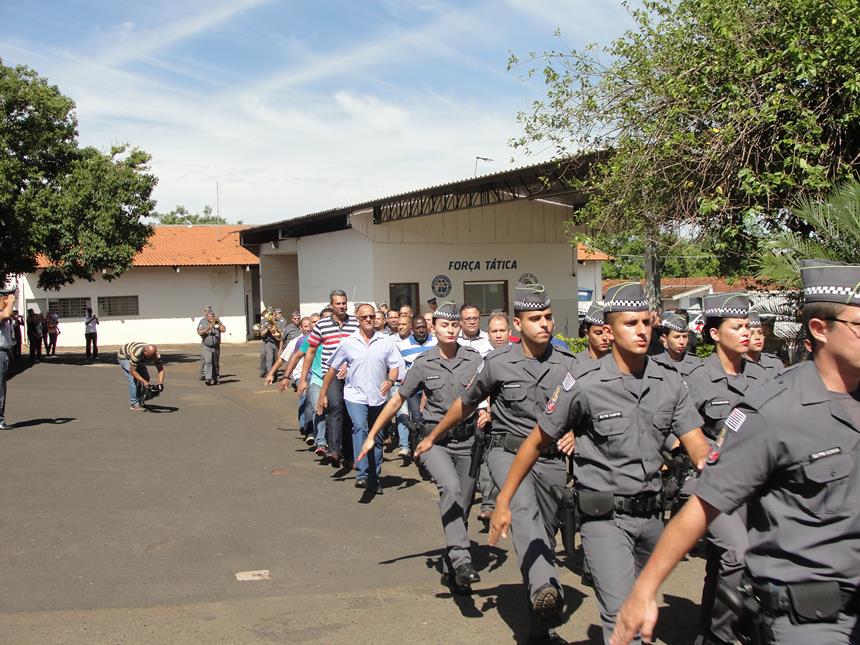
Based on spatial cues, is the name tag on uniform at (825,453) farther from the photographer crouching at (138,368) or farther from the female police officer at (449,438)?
the photographer crouching at (138,368)

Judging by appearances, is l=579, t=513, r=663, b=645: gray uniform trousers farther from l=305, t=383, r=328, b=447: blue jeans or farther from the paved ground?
l=305, t=383, r=328, b=447: blue jeans

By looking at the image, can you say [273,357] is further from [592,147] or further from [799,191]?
[799,191]

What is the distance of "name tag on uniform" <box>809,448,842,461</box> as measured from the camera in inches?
106

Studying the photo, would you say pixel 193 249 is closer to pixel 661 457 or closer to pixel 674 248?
pixel 674 248

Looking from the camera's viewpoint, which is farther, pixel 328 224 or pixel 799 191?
pixel 328 224

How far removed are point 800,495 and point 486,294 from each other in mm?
27446

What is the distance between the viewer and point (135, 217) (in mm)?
29969

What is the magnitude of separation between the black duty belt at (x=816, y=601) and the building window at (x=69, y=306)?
136 ft

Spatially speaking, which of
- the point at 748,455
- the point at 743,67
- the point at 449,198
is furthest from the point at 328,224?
the point at 748,455

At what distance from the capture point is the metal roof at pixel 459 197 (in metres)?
22.0

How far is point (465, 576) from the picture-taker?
580 cm

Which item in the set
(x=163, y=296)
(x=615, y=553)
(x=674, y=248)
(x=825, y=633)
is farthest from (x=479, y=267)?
(x=825, y=633)

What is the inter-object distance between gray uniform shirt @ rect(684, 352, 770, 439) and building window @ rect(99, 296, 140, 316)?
3893 cm

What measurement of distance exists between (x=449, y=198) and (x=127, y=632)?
22.0m
